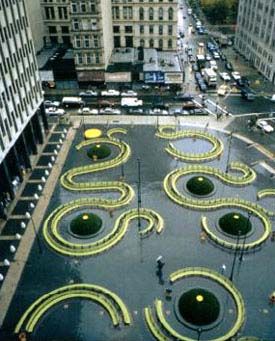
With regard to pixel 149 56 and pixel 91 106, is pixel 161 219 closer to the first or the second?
pixel 91 106

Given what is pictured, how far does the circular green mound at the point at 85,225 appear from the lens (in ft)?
210

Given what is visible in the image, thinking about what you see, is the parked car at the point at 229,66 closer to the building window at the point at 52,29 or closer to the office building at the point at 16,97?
the building window at the point at 52,29

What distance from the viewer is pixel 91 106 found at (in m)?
110

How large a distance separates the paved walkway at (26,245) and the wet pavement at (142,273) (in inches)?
38.0

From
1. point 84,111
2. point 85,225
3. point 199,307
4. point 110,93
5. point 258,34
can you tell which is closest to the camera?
point 199,307

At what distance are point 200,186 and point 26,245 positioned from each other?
3416 centimetres

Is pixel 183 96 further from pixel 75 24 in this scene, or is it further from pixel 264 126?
pixel 75 24

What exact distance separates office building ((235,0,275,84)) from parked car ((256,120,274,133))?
1233 inches

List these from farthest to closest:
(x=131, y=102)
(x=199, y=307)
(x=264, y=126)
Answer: (x=131, y=102)
(x=264, y=126)
(x=199, y=307)

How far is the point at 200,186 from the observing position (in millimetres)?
72500

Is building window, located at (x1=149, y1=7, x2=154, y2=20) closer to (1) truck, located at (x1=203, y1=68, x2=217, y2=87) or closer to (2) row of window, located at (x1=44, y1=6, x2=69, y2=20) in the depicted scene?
(1) truck, located at (x1=203, y1=68, x2=217, y2=87)

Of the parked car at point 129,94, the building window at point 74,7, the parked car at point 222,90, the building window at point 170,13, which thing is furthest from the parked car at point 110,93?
the building window at point 170,13

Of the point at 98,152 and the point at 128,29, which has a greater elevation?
the point at 128,29

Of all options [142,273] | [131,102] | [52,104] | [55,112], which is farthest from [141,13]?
[142,273]
